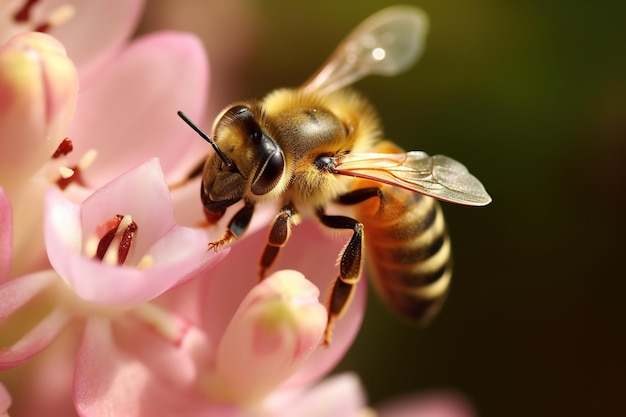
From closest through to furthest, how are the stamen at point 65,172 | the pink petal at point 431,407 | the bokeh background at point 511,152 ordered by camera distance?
the stamen at point 65,172, the pink petal at point 431,407, the bokeh background at point 511,152

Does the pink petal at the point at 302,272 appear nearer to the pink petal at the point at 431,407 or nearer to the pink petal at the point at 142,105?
the pink petal at the point at 142,105

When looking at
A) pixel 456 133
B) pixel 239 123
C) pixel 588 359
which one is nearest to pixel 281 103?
pixel 239 123

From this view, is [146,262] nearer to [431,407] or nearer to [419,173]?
[419,173]

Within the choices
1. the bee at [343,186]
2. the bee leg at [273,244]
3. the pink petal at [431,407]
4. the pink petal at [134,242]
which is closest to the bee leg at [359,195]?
the bee at [343,186]

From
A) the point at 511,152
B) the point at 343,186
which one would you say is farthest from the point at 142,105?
the point at 511,152

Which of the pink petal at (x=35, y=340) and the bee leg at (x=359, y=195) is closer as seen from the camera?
the pink petal at (x=35, y=340)

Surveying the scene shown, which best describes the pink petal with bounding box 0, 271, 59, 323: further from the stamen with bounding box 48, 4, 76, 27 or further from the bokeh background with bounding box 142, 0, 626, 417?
the bokeh background with bounding box 142, 0, 626, 417
